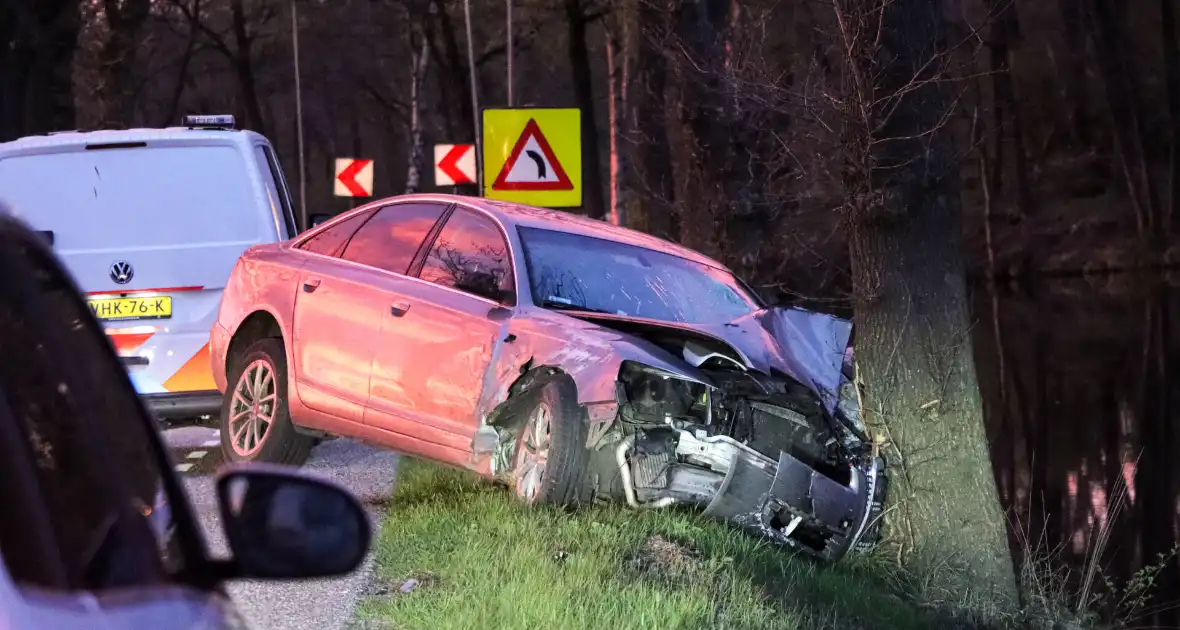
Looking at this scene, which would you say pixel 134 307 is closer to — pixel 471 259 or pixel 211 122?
pixel 211 122

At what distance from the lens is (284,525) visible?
2.19 m

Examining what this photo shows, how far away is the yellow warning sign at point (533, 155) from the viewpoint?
38.5ft

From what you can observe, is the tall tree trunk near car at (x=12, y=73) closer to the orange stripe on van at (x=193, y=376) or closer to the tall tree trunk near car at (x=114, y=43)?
the tall tree trunk near car at (x=114, y=43)

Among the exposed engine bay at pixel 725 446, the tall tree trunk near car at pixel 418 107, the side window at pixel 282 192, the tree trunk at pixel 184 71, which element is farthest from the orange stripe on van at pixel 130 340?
→ the tree trunk at pixel 184 71

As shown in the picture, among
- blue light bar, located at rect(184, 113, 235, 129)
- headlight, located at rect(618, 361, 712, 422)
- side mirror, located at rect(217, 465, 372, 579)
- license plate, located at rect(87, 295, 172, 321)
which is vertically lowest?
headlight, located at rect(618, 361, 712, 422)

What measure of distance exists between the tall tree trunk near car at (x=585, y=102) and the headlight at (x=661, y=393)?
20730mm

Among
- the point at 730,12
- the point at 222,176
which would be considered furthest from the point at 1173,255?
the point at 222,176

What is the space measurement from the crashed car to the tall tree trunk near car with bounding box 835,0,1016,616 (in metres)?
0.24

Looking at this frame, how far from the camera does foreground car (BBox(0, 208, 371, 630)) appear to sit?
1.74 meters

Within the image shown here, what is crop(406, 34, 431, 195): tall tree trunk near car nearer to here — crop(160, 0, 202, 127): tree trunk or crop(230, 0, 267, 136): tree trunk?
crop(230, 0, 267, 136): tree trunk

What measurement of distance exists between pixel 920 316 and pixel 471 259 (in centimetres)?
239

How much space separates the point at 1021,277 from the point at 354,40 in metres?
20.0

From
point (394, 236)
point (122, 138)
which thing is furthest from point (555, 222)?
point (122, 138)

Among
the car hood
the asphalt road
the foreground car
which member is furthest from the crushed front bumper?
the foreground car
